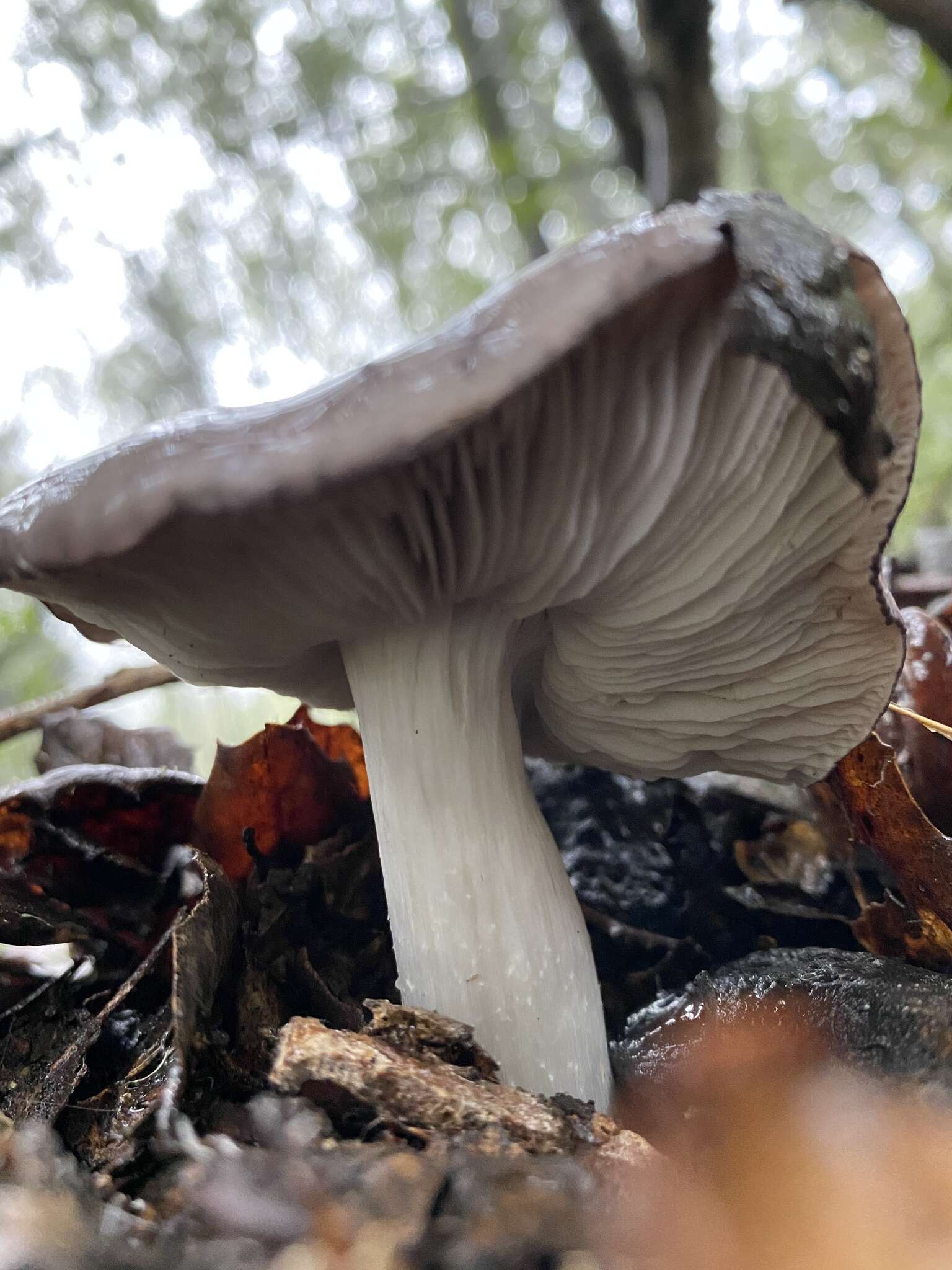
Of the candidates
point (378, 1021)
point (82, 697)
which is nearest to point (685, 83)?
point (82, 697)

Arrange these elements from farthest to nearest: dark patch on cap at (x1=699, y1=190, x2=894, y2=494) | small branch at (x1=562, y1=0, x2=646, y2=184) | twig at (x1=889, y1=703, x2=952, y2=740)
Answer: small branch at (x1=562, y1=0, x2=646, y2=184)
twig at (x1=889, y1=703, x2=952, y2=740)
dark patch on cap at (x1=699, y1=190, x2=894, y2=494)

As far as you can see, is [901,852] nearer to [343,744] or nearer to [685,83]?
[343,744]

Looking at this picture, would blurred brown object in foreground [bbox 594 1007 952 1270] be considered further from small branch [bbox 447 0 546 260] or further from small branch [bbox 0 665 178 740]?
small branch [bbox 447 0 546 260]

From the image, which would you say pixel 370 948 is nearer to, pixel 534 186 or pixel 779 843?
pixel 779 843

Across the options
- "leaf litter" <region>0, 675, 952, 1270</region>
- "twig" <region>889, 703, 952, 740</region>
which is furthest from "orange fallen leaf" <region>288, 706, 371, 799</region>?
"twig" <region>889, 703, 952, 740</region>

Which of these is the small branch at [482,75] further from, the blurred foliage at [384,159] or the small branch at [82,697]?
the small branch at [82,697]

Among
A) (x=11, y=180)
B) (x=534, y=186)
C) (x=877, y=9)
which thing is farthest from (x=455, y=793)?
(x=11, y=180)

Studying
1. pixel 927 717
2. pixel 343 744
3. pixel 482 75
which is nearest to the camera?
pixel 927 717
